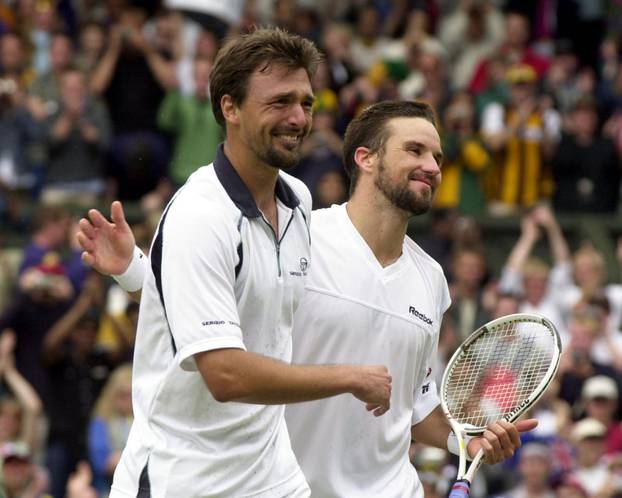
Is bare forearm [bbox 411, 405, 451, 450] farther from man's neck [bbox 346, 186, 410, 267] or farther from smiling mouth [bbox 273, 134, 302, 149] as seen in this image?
smiling mouth [bbox 273, 134, 302, 149]

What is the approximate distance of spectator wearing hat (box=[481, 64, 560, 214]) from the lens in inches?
588

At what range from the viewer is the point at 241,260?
536 centimetres

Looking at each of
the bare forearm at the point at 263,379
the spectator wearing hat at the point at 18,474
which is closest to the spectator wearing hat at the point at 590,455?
the spectator wearing hat at the point at 18,474

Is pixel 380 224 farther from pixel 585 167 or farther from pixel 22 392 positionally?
pixel 585 167

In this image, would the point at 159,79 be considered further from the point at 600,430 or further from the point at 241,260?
the point at 241,260

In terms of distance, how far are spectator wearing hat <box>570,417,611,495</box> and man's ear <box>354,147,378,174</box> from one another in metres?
4.68

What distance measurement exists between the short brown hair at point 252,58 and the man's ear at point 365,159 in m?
1.22

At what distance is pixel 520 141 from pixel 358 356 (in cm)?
873

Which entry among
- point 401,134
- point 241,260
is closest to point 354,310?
point 401,134

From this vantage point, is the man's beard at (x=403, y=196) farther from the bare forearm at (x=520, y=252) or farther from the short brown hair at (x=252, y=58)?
the bare forearm at (x=520, y=252)

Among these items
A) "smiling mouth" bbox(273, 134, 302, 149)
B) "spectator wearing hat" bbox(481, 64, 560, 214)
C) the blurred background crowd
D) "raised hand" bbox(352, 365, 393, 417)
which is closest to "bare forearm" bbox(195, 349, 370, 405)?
"raised hand" bbox(352, 365, 393, 417)

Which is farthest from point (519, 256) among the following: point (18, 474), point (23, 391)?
point (18, 474)

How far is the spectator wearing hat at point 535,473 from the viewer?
10.6m

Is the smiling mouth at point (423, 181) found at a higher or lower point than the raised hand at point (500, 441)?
higher
